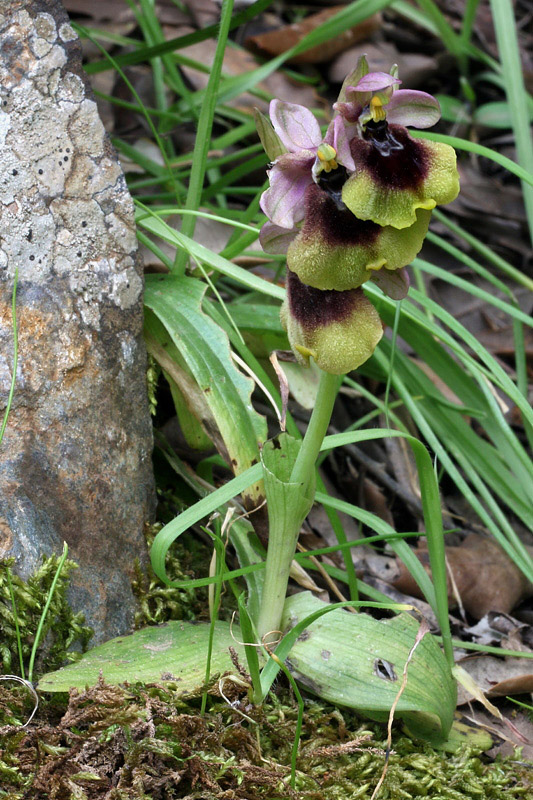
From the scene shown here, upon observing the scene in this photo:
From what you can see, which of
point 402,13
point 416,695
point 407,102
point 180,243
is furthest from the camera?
point 402,13

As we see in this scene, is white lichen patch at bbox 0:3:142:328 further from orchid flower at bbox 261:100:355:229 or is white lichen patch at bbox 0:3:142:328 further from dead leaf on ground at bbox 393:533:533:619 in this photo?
dead leaf on ground at bbox 393:533:533:619

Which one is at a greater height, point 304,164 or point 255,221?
point 304,164

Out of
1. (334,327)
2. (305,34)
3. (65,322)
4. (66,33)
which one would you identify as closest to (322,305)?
(334,327)

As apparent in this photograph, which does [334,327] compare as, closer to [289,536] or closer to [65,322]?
[289,536]

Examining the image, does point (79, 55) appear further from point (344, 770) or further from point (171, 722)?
point (344, 770)

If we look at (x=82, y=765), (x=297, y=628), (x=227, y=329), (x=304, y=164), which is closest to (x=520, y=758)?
(x=297, y=628)

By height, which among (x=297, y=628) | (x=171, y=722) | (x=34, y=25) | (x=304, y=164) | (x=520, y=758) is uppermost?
(x=34, y=25)
